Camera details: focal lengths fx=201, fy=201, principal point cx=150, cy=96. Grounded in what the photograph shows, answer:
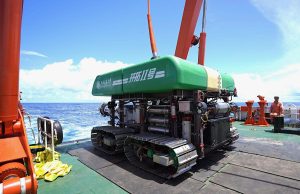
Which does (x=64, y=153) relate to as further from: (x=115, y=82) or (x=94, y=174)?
(x=115, y=82)

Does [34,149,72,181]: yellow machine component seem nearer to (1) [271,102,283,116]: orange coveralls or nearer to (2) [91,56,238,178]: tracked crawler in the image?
(2) [91,56,238,178]: tracked crawler

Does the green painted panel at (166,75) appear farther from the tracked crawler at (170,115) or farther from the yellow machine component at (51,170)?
the yellow machine component at (51,170)

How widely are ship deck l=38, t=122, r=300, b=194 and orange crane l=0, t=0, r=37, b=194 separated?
69.8 inches

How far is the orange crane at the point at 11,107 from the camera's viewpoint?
9.29 ft

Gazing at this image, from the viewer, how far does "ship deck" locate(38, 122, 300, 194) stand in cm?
456

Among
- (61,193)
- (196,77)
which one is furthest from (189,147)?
(61,193)

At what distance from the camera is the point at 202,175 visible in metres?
A: 5.30

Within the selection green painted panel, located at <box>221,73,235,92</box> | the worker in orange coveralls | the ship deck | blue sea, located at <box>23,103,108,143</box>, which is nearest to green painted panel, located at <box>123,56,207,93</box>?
green painted panel, located at <box>221,73,235,92</box>

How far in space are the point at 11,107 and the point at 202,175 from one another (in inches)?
180

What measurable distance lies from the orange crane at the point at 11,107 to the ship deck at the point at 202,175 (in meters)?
1.77

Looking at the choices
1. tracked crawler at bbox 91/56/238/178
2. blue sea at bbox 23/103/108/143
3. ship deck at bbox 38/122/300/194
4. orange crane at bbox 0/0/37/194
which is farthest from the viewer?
blue sea at bbox 23/103/108/143

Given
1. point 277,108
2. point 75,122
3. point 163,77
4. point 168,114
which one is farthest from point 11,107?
point 75,122

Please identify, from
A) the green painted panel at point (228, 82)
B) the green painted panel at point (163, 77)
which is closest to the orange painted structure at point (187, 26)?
the green painted panel at point (228, 82)

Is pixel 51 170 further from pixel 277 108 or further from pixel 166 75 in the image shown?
pixel 277 108
